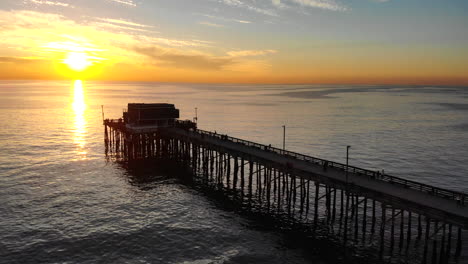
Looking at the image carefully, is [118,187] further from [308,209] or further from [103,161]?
[308,209]

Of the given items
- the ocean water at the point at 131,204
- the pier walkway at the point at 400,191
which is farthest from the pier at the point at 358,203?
the ocean water at the point at 131,204

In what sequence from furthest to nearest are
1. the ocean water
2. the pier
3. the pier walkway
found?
the ocean water, the pier, the pier walkway

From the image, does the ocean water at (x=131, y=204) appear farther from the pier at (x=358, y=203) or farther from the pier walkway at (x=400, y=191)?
the pier walkway at (x=400, y=191)

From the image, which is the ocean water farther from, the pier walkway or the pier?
the pier walkway

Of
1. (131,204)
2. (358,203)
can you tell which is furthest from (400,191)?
(131,204)

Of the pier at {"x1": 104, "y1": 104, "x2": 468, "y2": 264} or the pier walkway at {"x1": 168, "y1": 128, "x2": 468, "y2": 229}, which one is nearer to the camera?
the pier walkway at {"x1": 168, "y1": 128, "x2": 468, "y2": 229}

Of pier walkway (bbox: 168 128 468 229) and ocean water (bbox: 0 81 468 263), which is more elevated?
pier walkway (bbox: 168 128 468 229)

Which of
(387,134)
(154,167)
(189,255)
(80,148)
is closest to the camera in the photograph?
(189,255)

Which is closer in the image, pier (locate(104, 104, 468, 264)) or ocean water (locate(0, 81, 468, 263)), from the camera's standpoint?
pier (locate(104, 104, 468, 264))

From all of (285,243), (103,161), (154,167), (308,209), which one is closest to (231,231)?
(285,243)

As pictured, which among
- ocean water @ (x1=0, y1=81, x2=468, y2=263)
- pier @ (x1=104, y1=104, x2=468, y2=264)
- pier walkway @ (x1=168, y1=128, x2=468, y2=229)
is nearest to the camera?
pier walkway @ (x1=168, y1=128, x2=468, y2=229)

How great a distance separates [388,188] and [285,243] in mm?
12579

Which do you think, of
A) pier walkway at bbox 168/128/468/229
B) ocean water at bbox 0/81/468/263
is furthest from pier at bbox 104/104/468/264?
ocean water at bbox 0/81/468/263

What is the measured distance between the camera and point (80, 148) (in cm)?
8250
